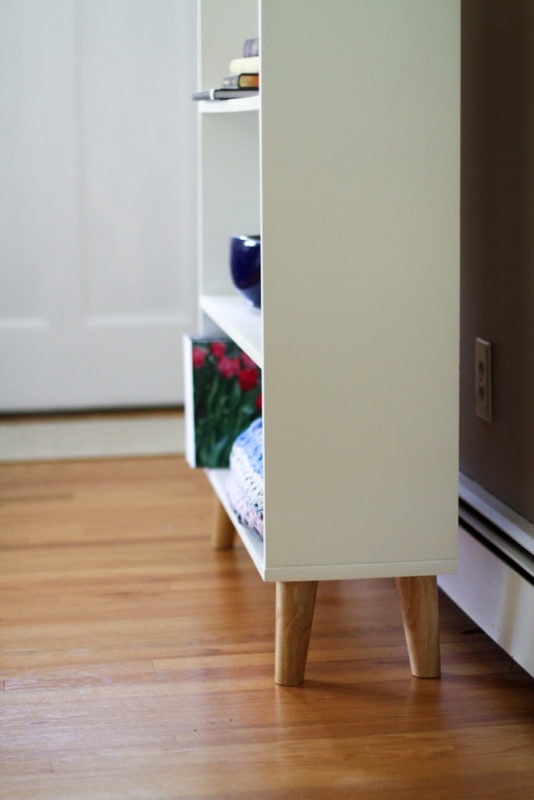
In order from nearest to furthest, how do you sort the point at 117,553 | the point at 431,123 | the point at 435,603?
the point at 431,123, the point at 435,603, the point at 117,553

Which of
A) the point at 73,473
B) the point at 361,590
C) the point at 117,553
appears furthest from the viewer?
the point at 73,473

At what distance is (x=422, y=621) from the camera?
54.4 inches

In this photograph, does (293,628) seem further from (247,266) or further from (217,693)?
(247,266)

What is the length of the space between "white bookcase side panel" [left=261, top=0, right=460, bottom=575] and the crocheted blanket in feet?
0.48

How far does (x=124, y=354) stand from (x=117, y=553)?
3.73ft

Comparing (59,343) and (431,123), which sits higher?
(431,123)

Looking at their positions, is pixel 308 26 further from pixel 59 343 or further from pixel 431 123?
pixel 59 343

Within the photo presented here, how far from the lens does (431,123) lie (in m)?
1.28

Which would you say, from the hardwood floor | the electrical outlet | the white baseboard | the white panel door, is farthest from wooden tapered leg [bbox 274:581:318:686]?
the white panel door

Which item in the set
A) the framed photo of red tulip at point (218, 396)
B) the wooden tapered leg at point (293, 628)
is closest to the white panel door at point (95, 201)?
the framed photo of red tulip at point (218, 396)

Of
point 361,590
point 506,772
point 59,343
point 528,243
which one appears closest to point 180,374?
point 59,343

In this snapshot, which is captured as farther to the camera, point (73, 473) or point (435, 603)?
point (73, 473)

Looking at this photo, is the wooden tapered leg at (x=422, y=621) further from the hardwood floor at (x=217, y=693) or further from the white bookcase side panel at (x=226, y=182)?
the white bookcase side panel at (x=226, y=182)

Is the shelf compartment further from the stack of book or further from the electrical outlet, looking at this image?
the stack of book
